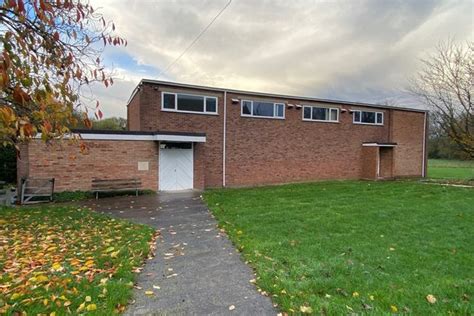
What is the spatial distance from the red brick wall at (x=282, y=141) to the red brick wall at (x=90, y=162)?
1.82 meters

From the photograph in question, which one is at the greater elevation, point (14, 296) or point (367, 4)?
point (367, 4)

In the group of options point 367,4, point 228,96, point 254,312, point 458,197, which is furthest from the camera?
point 228,96

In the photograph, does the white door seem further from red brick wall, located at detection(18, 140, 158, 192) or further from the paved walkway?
the paved walkway

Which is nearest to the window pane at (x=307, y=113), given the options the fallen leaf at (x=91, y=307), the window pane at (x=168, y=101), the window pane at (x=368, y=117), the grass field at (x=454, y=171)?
the window pane at (x=368, y=117)

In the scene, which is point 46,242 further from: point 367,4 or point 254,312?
point 367,4

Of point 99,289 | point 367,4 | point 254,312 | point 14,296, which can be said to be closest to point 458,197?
point 367,4

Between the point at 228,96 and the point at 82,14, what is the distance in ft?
43.0

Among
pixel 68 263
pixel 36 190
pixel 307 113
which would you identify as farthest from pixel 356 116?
pixel 68 263

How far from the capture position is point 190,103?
15.6m

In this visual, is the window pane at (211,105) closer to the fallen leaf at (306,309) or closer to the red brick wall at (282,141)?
the red brick wall at (282,141)

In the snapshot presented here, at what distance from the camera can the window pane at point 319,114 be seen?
Result: 19.6m

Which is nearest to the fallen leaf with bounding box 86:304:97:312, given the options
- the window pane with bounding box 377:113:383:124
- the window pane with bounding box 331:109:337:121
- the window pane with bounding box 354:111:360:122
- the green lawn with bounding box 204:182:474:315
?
the green lawn with bounding box 204:182:474:315

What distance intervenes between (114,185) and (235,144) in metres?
6.79

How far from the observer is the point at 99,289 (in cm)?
373
